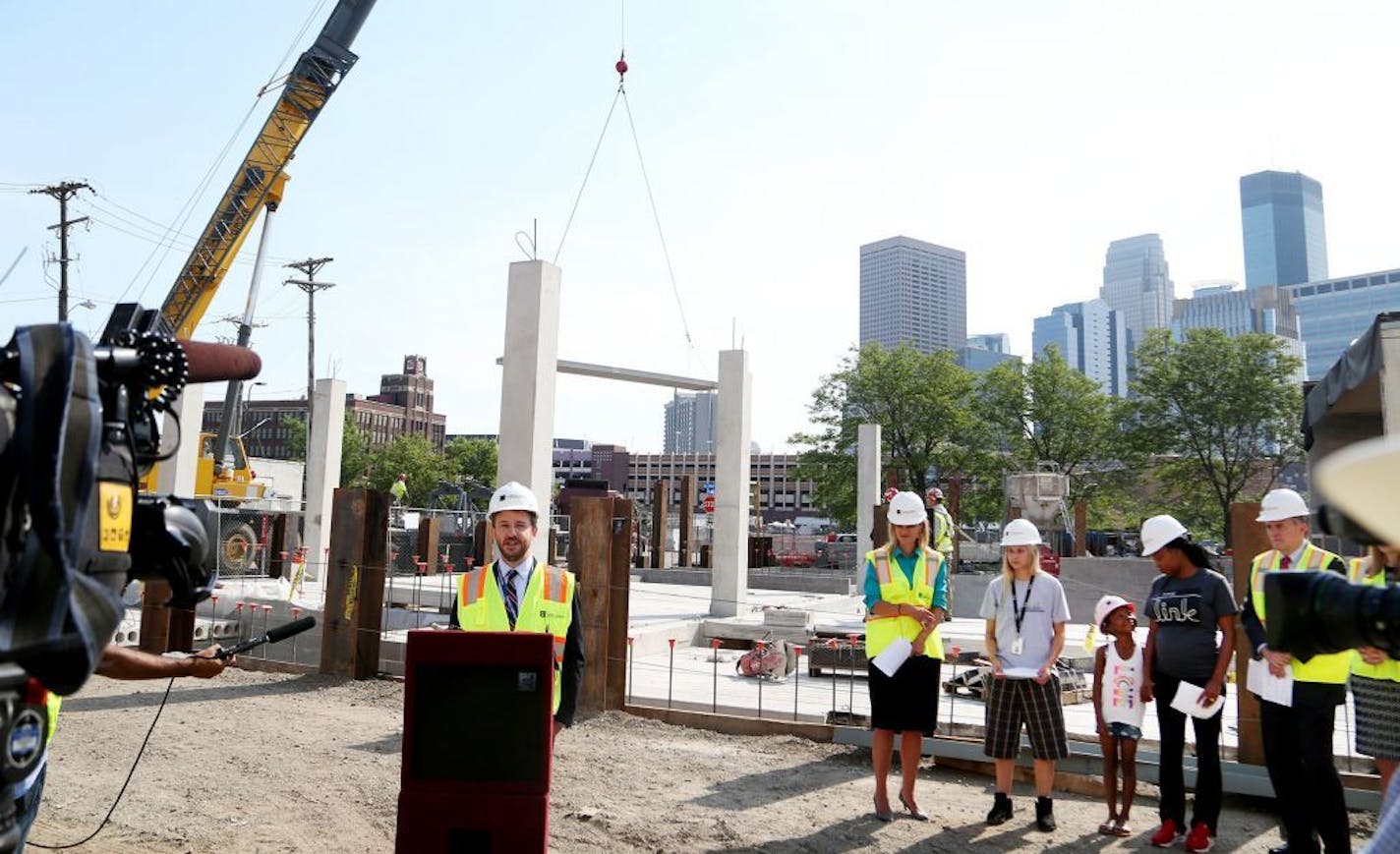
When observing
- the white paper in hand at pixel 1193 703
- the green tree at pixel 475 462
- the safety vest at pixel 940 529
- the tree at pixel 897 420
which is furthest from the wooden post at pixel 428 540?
the green tree at pixel 475 462

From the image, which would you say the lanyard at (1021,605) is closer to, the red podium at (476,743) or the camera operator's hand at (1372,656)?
the camera operator's hand at (1372,656)

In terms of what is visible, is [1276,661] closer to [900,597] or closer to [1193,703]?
[1193,703]

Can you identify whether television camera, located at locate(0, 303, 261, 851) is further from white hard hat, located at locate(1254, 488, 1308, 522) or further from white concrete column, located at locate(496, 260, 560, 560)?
white concrete column, located at locate(496, 260, 560, 560)

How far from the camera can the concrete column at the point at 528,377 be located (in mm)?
10984

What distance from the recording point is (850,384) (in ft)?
152

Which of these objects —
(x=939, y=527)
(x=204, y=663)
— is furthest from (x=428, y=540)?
(x=204, y=663)

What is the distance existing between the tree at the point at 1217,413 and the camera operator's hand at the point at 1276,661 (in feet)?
122

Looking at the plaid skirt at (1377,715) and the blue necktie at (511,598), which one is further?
the blue necktie at (511,598)

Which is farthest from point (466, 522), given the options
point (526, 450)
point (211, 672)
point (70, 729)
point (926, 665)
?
point (211, 672)

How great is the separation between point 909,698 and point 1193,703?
1503 millimetres

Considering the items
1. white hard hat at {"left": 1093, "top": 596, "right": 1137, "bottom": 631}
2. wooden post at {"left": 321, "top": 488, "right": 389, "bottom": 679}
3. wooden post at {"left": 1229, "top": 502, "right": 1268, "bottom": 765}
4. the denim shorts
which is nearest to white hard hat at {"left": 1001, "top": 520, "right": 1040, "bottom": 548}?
white hard hat at {"left": 1093, "top": 596, "right": 1137, "bottom": 631}

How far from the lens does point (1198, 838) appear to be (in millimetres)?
5102

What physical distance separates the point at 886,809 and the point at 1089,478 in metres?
42.0

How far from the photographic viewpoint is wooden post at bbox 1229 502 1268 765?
6425 millimetres
